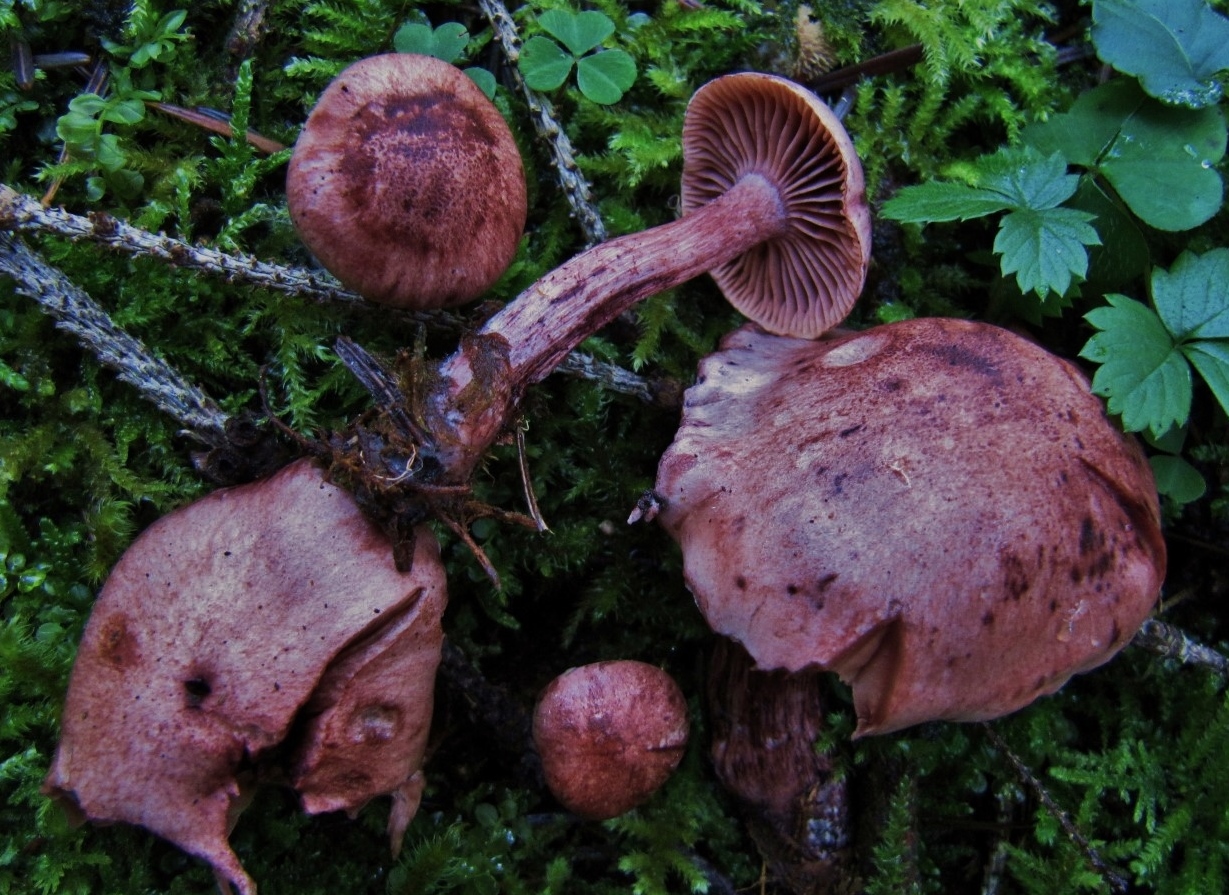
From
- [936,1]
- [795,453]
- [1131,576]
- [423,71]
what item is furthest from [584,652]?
[936,1]

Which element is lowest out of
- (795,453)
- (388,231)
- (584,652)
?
(584,652)

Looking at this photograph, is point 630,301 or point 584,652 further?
point 584,652

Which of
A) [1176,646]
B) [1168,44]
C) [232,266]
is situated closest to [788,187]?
[1168,44]

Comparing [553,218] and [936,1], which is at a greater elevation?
[936,1]

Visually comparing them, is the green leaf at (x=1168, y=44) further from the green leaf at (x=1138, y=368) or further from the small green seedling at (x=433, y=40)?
the small green seedling at (x=433, y=40)

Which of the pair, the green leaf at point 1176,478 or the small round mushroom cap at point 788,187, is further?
the green leaf at point 1176,478

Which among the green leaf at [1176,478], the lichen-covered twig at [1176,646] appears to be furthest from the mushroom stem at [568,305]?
the lichen-covered twig at [1176,646]

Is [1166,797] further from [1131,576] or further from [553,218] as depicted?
[553,218]

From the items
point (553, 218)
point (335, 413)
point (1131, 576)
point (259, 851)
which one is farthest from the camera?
point (553, 218)
